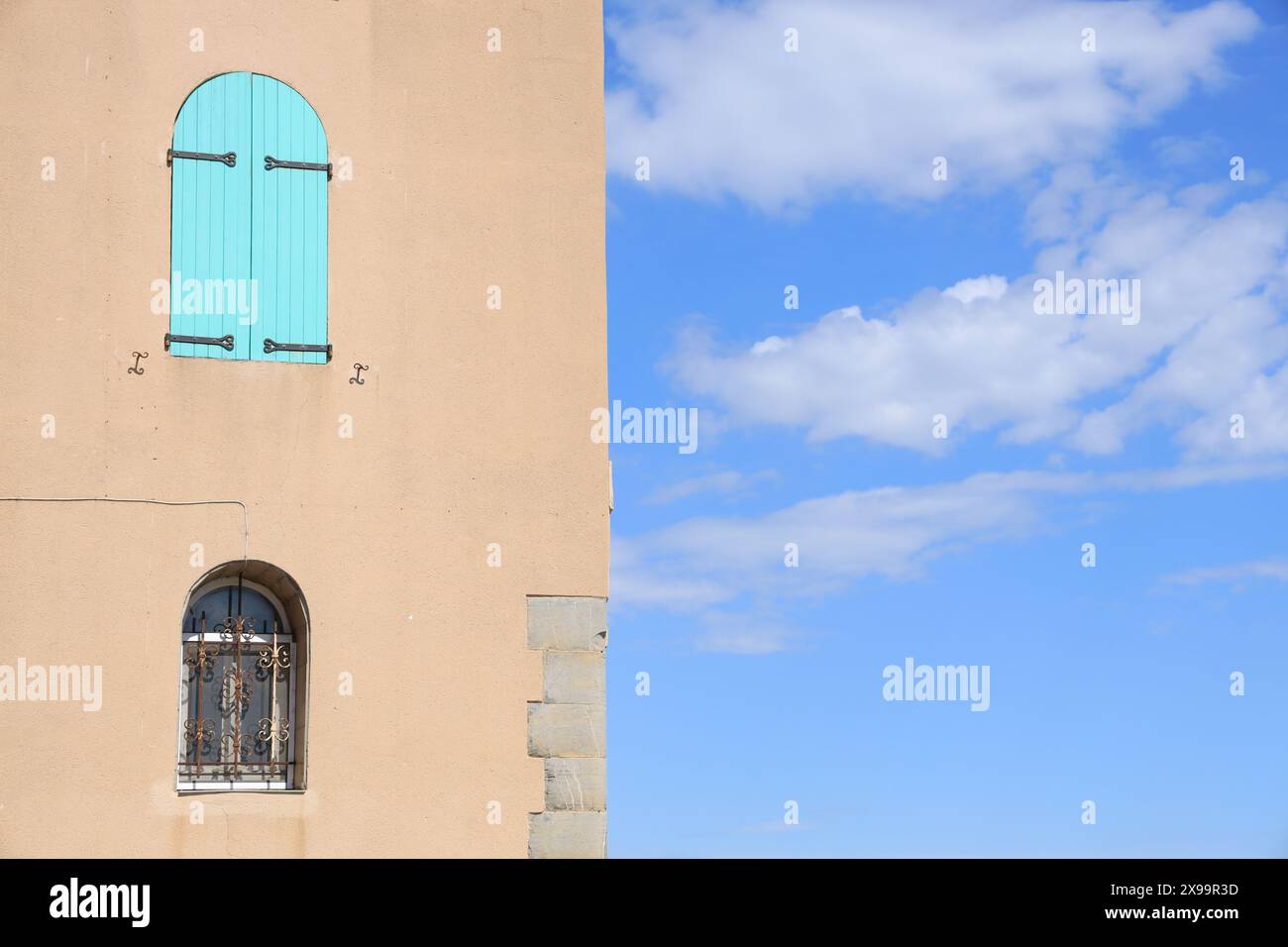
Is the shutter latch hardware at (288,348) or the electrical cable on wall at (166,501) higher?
the shutter latch hardware at (288,348)

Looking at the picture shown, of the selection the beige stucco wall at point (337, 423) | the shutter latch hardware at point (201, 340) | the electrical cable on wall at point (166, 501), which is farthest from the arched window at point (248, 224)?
the electrical cable on wall at point (166, 501)

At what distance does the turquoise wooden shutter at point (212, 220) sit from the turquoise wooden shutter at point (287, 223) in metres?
0.06

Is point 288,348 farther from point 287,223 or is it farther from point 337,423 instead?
point 287,223

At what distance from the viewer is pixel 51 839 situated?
33.9 feet

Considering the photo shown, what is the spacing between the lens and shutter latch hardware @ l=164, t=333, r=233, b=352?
36.2 feet

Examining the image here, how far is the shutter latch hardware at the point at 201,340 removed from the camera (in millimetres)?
11031

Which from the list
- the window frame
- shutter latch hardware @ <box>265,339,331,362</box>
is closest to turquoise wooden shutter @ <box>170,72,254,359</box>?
shutter latch hardware @ <box>265,339,331,362</box>
